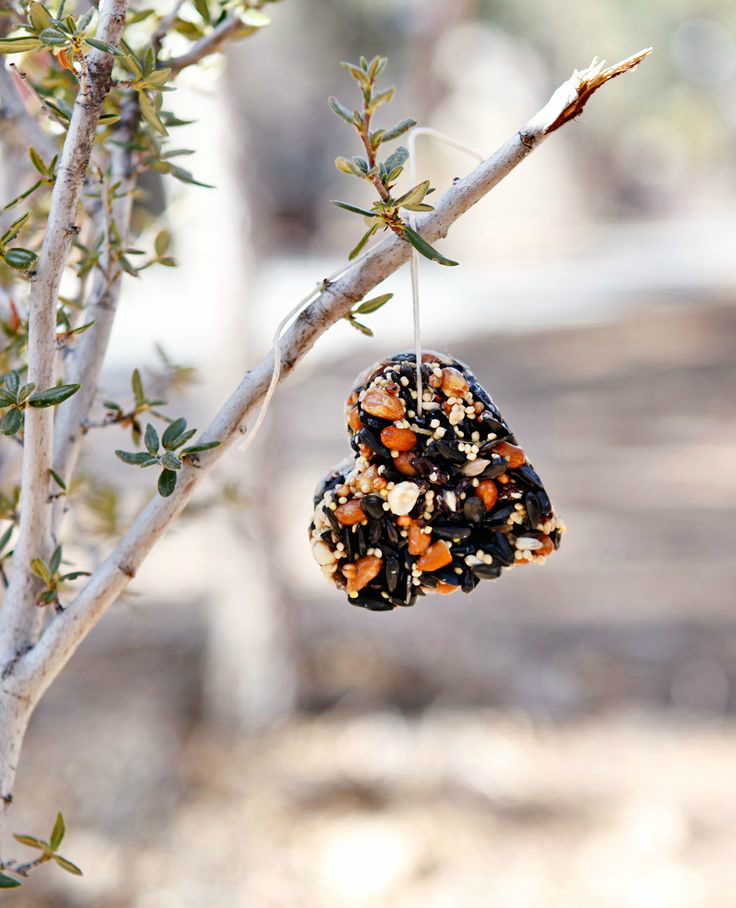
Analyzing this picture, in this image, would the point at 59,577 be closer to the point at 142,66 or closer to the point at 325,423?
the point at 142,66

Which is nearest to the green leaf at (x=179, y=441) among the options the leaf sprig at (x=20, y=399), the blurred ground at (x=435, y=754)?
the leaf sprig at (x=20, y=399)

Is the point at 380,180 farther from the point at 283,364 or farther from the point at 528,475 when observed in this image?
the point at 528,475

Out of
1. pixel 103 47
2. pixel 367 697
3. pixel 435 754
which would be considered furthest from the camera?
pixel 367 697

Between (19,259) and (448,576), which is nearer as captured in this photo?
(19,259)

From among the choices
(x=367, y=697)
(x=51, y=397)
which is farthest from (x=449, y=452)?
(x=367, y=697)

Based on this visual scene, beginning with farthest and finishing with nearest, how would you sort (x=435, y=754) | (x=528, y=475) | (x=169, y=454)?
1. (x=435, y=754)
2. (x=528, y=475)
3. (x=169, y=454)

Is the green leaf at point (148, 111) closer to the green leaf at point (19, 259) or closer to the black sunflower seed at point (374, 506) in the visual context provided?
the green leaf at point (19, 259)

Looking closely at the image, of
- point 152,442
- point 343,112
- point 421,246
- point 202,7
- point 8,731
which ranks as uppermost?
point 202,7
